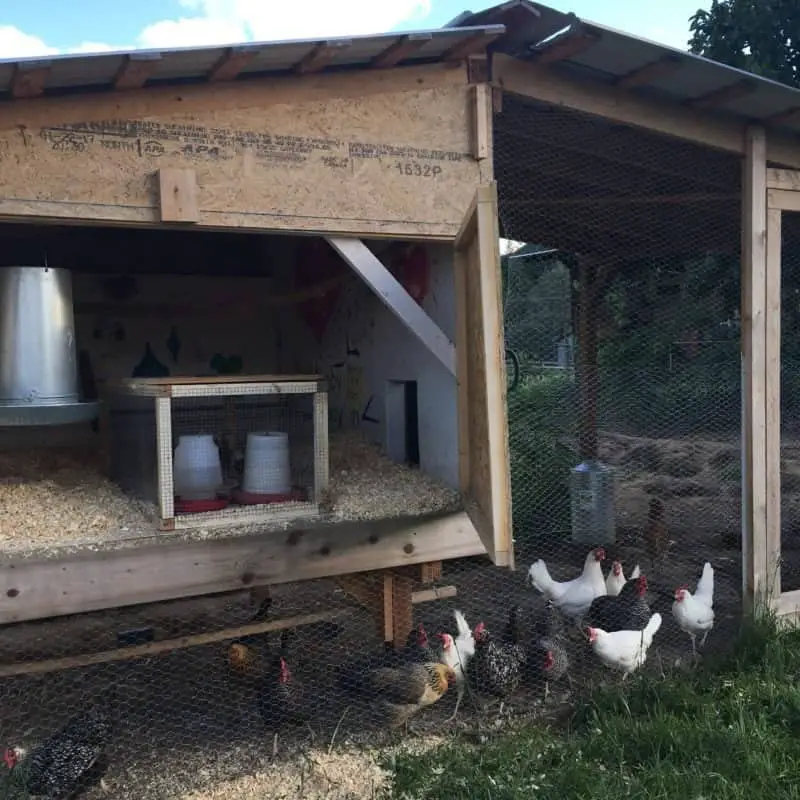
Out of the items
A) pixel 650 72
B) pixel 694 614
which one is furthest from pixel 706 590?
pixel 650 72

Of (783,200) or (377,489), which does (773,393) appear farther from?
(377,489)

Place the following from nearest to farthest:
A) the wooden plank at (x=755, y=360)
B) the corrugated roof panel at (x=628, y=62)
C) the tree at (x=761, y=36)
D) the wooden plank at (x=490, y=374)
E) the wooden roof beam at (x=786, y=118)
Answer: the wooden plank at (x=490, y=374) < the corrugated roof panel at (x=628, y=62) < the wooden roof beam at (x=786, y=118) < the wooden plank at (x=755, y=360) < the tree at (x=761, y=36)

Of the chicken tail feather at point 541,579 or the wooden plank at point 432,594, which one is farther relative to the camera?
the chicken tail feather at point 541,579

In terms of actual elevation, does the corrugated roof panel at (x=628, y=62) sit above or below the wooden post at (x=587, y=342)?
above

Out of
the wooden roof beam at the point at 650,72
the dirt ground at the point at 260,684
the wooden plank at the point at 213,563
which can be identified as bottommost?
the dirt ground at the point at 260,684

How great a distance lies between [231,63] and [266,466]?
4.04 feet

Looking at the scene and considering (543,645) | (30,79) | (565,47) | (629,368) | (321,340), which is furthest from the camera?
(629,368)

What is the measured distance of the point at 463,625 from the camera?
311cm

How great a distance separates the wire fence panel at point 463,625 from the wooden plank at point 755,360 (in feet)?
0.71

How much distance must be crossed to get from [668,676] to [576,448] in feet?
10.5

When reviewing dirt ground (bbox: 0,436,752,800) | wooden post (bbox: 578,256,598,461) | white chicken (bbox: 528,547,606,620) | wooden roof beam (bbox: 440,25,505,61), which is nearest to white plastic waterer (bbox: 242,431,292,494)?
dirt ground (bbox: 0,436,752,800)

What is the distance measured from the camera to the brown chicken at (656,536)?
459 cm

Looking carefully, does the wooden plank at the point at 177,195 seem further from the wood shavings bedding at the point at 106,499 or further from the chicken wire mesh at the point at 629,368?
the chicken wire mesh at the point at 629,368

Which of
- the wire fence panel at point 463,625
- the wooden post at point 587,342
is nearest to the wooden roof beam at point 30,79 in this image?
the wire fence panel at point 463,625
